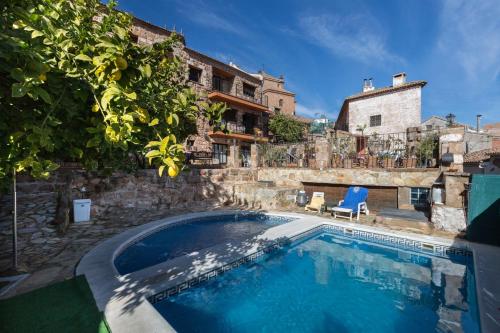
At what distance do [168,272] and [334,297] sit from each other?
10.4 ft

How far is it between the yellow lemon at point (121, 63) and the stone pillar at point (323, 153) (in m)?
11.1

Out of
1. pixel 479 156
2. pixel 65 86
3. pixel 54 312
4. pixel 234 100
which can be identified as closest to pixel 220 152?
pixel 234 100

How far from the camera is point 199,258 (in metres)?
5.07

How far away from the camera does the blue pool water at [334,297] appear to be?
3.59 m

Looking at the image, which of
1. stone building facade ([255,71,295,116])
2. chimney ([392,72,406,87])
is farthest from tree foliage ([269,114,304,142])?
chimney ([392,72,406,87])

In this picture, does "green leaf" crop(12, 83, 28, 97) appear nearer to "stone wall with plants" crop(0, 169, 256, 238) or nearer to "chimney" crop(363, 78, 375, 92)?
"stone wall with plants" crop(0, 169, 256, 238)

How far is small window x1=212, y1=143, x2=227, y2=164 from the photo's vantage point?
2233cm

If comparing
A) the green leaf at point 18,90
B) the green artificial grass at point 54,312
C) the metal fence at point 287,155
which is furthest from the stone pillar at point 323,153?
the green leaf at point 18,90

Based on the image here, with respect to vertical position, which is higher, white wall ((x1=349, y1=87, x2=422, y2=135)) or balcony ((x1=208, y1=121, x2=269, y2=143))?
white wall ((x1=349, y1=87, x2=422, y2=135))

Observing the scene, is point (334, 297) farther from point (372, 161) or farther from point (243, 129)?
point (243, 129)

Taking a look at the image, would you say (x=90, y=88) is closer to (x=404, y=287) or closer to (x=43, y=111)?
(x=43, y=111)

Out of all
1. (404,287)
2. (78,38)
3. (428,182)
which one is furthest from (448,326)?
(428,182)

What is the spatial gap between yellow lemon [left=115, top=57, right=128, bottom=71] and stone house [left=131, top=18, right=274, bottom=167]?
1539 centimetres

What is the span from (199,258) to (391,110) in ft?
83.2
